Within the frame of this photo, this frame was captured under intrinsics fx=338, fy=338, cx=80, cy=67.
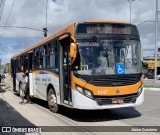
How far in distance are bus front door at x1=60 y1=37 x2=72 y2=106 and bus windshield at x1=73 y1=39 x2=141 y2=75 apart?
2.43 ft

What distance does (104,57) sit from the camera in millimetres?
10477

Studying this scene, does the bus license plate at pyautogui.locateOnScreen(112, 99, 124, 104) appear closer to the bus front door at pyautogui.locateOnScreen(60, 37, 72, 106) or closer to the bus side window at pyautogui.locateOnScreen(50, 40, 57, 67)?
the bus front door at pyautogui.locateOnScreen(60, 37, 72, 106)

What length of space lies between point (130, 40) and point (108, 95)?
2.05 meters

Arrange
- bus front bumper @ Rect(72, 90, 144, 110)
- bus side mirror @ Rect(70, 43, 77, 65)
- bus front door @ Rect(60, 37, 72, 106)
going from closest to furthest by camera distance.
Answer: bus side mirror @ Rect(70, 43, 77, 65)
bus front bumper @ Rect(72, 90, 144, 110)
bus front door @ Rect(60, 37, 72, 106)

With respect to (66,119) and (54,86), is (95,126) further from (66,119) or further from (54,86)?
(54,86)

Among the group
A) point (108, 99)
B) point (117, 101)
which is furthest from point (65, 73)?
point (117, 101)

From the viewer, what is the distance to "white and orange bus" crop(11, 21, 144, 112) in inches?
402

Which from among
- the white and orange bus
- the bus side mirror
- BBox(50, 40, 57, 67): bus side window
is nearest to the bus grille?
the white and orange bus

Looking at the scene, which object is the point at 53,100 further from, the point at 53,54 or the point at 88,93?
the point at 88,93

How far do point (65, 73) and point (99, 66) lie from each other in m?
1.48

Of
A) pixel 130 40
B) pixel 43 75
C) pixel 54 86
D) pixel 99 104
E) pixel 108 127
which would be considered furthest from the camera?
pixel 43 75

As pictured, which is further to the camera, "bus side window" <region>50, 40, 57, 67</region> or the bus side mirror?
"bus side window" <region>50, 40, 57, 67</region>

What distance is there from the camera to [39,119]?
37.6ft

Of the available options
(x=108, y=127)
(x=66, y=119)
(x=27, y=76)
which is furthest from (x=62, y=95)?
(x=27, y=76)
